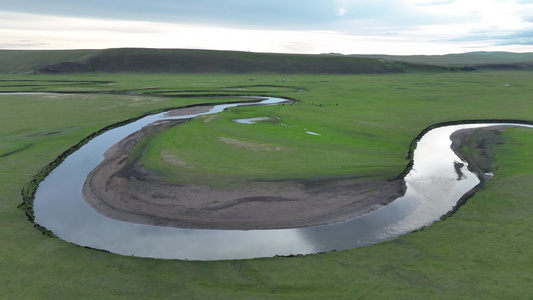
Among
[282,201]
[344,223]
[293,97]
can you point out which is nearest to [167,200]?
[282,201]

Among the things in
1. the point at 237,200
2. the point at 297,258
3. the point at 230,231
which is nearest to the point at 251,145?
the point at 237,200

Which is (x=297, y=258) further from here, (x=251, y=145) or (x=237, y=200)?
(x=251, y=145)

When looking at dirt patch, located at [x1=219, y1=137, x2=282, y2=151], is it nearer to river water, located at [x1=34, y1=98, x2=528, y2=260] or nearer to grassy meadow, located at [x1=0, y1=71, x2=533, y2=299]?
grassy meadow, located at [x1=0, y1=71, x2=533, y2=299]

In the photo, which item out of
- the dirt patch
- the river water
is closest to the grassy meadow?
the dirt patch

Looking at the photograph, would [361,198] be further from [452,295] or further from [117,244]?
[117,244]

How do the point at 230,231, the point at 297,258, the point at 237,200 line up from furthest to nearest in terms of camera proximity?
the point at 237,200
the point at 230,231
the point at 297,258

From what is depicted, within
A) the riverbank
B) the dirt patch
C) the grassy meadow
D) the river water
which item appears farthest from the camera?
the dirt patch

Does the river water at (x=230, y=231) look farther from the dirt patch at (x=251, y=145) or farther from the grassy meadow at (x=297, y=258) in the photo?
the dirt patch at (x=251, y=145)
